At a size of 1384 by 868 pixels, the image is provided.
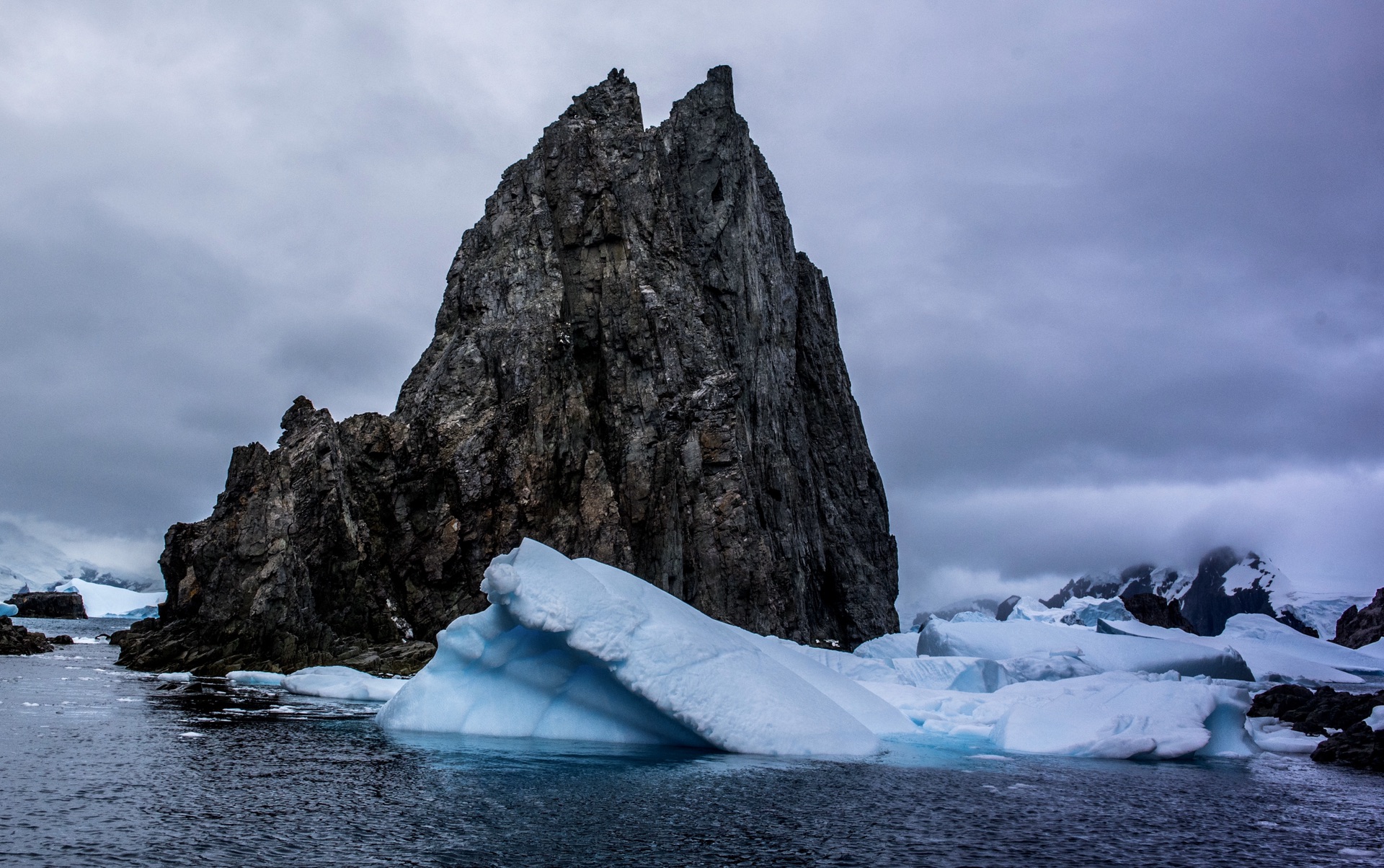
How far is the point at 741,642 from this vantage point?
18562 mm

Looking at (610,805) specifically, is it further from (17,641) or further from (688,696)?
(17,641)

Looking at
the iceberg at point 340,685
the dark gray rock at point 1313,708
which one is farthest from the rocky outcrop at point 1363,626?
the iceberg at point 340,685

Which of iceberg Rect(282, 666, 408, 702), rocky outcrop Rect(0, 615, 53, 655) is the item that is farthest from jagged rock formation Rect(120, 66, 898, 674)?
iceberg Rect(282, 666, 408, 702)

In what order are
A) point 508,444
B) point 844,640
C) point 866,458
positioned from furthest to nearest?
1. point 866,458
2. point 844,640
3. point 508,444

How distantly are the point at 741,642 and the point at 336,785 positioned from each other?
8665 millimetres

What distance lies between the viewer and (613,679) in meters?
17.6

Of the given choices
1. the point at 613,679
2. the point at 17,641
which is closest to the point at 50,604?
the point at 17,641

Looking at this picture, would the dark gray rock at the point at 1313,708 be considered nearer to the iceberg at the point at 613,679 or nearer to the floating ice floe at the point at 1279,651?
the floating ice floe at the point at 1279,651

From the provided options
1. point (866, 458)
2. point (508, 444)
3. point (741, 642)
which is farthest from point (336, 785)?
point (866, 458)

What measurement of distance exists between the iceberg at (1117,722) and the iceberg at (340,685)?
18.0m

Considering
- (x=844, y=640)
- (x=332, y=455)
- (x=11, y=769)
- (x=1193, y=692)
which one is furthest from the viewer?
(x=844, y=640)

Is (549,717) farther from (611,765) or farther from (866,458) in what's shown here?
(866,458)

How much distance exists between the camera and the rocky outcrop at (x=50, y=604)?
500ft

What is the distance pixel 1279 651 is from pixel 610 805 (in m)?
52.5
